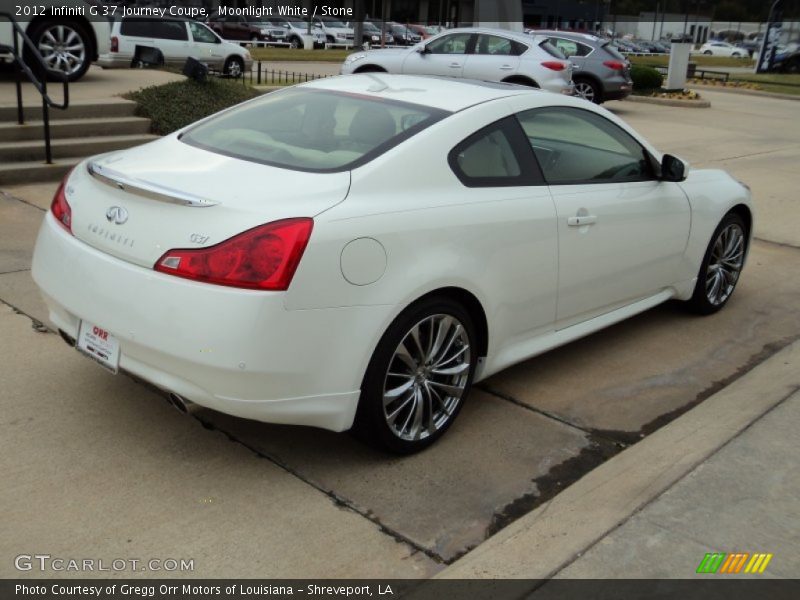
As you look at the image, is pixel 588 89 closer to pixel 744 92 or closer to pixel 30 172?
pixel 744 92

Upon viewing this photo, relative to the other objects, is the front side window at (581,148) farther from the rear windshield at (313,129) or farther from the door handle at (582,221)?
the rear windshield at (313,129)

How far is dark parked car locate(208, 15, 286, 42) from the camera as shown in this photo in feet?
144

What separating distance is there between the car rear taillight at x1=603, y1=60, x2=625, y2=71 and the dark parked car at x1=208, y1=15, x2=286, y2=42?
2871cm

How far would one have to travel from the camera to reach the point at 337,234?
3291 mm

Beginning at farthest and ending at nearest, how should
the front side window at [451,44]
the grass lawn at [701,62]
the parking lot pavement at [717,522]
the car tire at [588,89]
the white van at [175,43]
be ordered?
1. the grass lawn at [701,62]
2. the white van at [175,43]
3. the car tire at [588,89]
4. the front side window at [451,44]
5. the parking lot pavement at [717,522]

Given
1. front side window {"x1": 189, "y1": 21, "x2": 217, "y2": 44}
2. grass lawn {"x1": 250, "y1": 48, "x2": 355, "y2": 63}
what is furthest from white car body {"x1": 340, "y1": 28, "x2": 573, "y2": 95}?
grass lawn {"x1": 250, "y1": 48, "x2": 355, "y2": 63}

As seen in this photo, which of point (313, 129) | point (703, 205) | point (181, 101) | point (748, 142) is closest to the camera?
point (313, 129)

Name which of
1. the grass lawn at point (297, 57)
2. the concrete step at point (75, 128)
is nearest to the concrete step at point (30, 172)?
the concrete step at point (75, 128)

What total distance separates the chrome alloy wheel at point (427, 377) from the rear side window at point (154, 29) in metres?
20.0

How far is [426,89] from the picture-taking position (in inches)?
174

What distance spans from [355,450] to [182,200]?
132 cm

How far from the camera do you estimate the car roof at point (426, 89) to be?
13.8 feet
